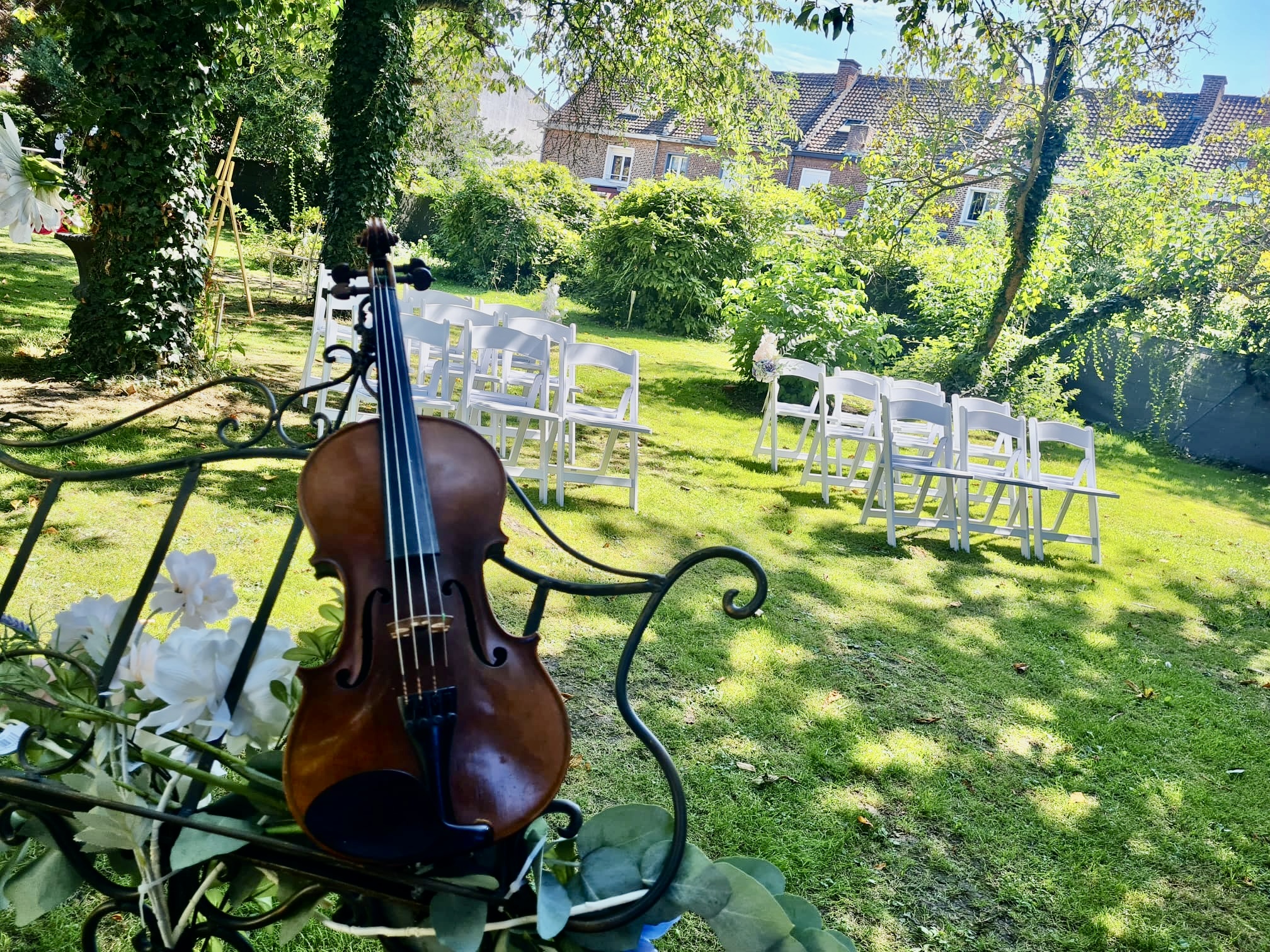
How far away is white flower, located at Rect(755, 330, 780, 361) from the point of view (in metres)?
9.56

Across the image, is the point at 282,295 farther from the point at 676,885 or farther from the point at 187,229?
the point at 676,885

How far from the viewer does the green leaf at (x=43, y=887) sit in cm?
101

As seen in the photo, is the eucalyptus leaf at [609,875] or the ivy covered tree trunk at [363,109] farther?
the ivy covered tree trunk at [363,109]

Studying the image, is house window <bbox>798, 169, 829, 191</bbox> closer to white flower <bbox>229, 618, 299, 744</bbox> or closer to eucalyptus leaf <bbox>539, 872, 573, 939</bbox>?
white flower <bbox>229, 618, 299, 744</bbox>

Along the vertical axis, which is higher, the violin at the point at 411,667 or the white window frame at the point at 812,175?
the white window frame at the point at 812,175

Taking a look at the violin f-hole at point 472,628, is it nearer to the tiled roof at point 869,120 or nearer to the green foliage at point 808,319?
the green foliage at point 808,319

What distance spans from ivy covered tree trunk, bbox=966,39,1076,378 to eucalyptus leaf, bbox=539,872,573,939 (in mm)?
11164

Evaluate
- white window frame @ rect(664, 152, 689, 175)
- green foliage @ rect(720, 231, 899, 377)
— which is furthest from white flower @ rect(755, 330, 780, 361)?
white window frame @ rect(664, 152, 689, 175)

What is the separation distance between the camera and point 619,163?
34.9 m

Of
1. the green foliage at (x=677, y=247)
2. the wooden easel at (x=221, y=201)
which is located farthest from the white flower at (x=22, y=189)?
the green foliage at (x=677, y=247)

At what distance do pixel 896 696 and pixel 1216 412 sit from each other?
37.6 feet

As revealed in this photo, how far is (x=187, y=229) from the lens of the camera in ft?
21.6

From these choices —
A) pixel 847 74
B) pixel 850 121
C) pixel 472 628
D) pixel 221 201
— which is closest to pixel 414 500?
pixel 472 628

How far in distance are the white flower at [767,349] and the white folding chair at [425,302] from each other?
3176mm
